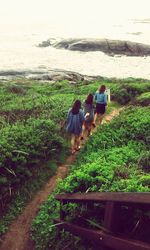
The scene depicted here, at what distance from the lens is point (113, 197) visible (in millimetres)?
6246

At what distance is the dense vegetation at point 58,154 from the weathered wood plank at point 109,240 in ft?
2.02

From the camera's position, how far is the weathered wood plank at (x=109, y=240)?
573cm

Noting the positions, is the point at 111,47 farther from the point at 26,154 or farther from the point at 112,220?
the point at 112,220

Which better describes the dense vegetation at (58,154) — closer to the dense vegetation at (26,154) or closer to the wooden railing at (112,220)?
the dense vegetation at (26,154)

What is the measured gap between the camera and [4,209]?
995cm

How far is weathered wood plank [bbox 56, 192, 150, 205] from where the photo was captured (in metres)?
5.56

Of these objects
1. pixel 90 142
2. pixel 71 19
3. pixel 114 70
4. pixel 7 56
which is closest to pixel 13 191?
pixel 90 142

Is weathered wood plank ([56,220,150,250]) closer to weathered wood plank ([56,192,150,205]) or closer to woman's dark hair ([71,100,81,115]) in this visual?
weathered wood plank ([56,192,150,205])

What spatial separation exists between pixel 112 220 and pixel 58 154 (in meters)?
6.31

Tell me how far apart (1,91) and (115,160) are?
13.9 meters

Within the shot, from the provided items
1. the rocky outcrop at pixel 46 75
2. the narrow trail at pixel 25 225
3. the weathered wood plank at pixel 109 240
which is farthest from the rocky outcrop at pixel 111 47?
the weathered wood plank at pixel 109 240

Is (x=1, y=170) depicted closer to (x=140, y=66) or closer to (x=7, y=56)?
(x=140, y=66)

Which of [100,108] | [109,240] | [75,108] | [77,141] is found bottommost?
[109,240]

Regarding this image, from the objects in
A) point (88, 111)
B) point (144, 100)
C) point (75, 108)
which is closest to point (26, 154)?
point (75, 108)
